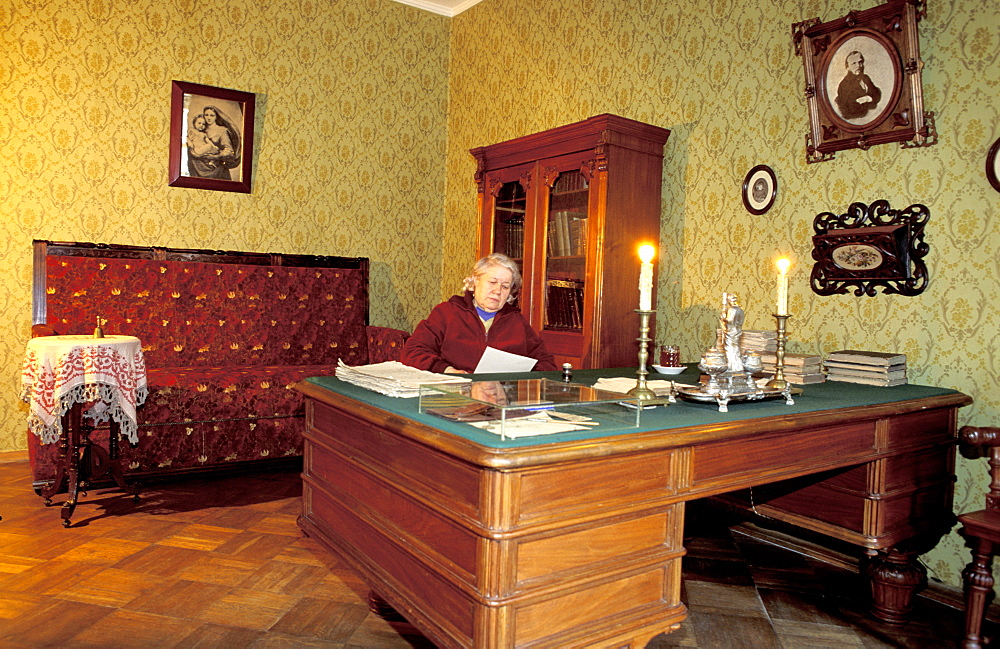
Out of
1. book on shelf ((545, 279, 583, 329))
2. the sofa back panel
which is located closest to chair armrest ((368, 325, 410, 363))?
the sofa back panel

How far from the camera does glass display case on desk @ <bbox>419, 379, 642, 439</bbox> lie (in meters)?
1.76

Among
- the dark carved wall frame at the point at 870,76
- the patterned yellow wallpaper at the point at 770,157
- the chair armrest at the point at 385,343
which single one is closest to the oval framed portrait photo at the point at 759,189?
the patterned yellow wallpaper at the point at 770,157

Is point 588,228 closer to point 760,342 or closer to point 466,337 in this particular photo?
point 466,337

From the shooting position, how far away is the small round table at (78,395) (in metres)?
3.40

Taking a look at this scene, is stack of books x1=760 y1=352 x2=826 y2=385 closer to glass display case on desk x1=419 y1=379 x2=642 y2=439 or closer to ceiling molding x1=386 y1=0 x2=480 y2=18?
glass display case on desk x1=419 y1=379 x2=642 y2=439

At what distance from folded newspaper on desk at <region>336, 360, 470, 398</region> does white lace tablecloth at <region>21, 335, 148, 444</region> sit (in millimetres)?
1733

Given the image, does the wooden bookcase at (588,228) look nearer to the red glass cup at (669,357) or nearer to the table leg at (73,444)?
the red glass cup at (669,357)

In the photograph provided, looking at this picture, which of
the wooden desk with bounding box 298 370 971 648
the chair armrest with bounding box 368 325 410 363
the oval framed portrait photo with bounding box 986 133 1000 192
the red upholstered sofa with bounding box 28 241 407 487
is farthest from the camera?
the chair armrest with bounding box 368 325 410 363

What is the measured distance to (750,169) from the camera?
3.71 meters

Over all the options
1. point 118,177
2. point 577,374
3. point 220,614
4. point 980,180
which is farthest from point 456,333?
point 118,177

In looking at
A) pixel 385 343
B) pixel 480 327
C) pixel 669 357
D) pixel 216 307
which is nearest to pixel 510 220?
pixel 385 343

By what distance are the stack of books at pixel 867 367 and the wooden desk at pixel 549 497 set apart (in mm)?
257

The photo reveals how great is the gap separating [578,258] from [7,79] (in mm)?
3958

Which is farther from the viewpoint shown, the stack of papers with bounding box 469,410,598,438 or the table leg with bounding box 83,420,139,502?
the table leg with bounding box 83,420,139,502
